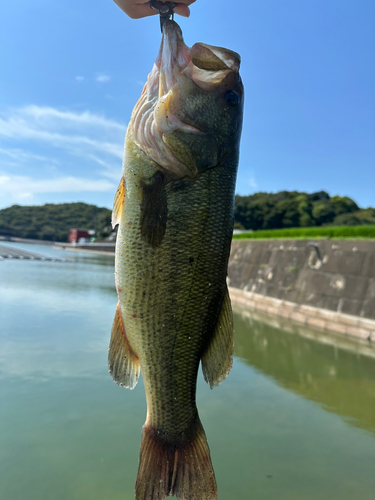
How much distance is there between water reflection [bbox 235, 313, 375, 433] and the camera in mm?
4711

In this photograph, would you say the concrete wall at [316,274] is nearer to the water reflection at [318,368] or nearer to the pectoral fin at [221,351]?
the water reflection at [318,368]

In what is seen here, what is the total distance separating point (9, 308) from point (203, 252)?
8.54 meters

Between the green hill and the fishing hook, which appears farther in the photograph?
the green hill

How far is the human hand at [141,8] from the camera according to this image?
1731 mm

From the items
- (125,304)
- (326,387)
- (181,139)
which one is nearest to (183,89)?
(181,139)

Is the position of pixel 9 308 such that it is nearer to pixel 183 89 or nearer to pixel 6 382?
pixel 6 382

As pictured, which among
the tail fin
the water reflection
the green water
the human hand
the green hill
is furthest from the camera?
the green hill

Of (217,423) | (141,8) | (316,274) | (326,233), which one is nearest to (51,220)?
(326,233)

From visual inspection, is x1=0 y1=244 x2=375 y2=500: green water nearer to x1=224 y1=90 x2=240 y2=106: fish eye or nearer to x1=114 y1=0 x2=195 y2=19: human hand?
x1=224 y1=90 x2=240 y2=106: fish eye

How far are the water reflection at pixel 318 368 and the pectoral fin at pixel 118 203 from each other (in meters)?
4.02

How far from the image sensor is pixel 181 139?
61.2 inches

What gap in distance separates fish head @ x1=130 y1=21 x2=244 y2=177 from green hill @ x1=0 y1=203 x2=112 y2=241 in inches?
3118

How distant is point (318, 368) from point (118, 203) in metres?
5.69

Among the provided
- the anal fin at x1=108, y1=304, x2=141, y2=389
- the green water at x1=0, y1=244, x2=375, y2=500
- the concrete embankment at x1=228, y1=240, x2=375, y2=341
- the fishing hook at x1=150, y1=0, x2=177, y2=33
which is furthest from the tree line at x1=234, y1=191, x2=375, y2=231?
the anal fin at x1=108, y1=304, x2=141, y2=389
